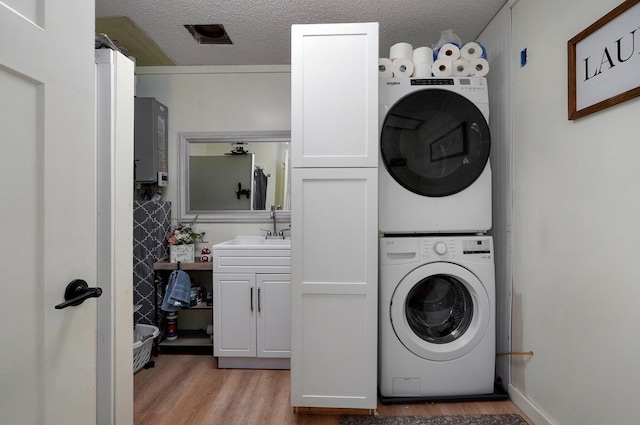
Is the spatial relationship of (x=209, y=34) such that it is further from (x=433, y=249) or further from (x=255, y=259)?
(x=433, y=249)

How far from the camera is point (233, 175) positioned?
10.2 ft

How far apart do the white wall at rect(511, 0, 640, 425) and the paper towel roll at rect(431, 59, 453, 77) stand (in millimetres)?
385

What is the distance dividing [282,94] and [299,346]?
2.17 metres

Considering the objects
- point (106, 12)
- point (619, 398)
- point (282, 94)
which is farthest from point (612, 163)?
point (106, 12)

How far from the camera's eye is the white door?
0.69 meters

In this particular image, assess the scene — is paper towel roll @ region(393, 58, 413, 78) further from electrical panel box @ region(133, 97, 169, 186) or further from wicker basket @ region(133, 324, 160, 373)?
wicker basket @ region(133, 324, 160, 373)

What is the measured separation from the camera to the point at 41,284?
77 centimetres

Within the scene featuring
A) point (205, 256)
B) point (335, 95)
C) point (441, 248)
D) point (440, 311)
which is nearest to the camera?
point (335, 95)

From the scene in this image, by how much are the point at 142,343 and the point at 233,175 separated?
4.99 feet

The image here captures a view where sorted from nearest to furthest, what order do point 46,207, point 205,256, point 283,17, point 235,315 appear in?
point 46,207, point 283,17, point 235,315, point 205,256

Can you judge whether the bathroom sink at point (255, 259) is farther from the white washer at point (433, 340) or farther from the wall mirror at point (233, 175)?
the white washer at point (433, 340)

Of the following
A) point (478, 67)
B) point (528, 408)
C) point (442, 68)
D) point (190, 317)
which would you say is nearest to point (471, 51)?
point (478, 67)

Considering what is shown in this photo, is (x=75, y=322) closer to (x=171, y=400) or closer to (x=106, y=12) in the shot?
(x=171, y=400)

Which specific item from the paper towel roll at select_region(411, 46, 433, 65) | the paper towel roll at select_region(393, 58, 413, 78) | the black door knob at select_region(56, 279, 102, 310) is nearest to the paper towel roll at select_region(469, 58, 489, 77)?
the paper towel roll at select_region(411, 46, 433, 65)
